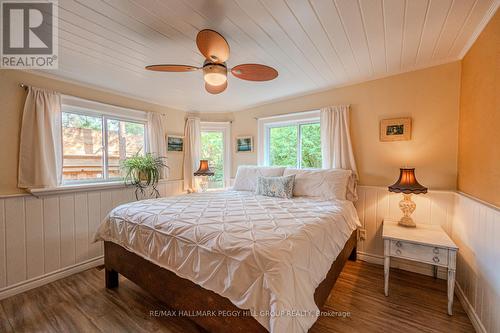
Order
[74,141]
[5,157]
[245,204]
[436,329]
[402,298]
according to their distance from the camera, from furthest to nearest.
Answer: [74,141]
[245,204]
[5,157]
[402,298]
[436,329]

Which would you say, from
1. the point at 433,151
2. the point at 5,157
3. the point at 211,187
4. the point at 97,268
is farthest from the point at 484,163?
the point at 5,157

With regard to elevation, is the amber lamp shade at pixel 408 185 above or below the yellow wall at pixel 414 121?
below

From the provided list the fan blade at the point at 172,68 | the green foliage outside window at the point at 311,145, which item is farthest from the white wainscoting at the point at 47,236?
the green foliage outside window at the point at 311,145

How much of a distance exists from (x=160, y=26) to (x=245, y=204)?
1762 mm

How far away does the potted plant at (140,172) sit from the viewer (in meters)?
3.04

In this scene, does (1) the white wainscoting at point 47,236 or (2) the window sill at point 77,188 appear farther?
(2) the window sill at point 77,188

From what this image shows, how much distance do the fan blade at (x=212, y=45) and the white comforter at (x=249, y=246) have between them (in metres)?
1.29

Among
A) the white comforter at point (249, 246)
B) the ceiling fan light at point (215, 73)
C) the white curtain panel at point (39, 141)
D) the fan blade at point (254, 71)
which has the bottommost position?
the white comforter at point (249, 246)

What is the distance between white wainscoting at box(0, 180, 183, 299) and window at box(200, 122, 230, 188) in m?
1.86

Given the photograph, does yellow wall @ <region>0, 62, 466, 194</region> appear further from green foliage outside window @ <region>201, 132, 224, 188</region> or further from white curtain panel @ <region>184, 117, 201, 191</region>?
green foliage outside window @ <region>201, 132, 224, 188</region>

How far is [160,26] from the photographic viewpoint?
1571 mm

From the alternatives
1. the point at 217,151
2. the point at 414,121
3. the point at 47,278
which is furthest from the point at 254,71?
the point at 47,278

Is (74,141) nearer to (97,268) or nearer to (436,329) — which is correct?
(97,268)

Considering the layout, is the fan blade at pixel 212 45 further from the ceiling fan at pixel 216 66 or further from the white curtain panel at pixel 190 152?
the white curtain panel at pixel 190 152
